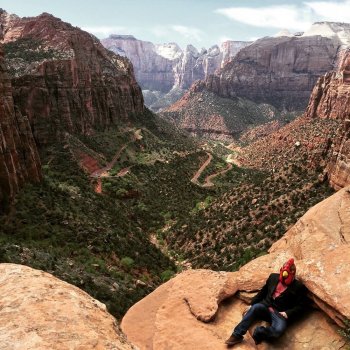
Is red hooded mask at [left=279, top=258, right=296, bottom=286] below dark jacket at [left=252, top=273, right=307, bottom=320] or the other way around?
the other way around

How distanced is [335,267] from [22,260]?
28177 millimetres

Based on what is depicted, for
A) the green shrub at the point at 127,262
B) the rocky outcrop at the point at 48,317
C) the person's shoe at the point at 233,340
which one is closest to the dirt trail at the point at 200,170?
the green shrub at the point at 127,262

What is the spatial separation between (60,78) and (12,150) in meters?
40.7

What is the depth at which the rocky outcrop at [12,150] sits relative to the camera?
152 ft

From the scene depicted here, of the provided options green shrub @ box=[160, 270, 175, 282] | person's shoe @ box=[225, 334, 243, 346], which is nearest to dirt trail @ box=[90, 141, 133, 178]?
green shrub @ box=[160, 270, 175, 282]

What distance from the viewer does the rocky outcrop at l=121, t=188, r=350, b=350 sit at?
44.9 feet

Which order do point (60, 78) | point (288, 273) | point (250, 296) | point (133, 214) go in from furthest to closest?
point (60, 78)
point (133, 214)
point (250, 296)
point (288, 273)

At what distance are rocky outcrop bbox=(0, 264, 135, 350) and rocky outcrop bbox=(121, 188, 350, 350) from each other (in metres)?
4.93

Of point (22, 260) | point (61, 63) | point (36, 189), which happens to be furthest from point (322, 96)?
point (22, 260)

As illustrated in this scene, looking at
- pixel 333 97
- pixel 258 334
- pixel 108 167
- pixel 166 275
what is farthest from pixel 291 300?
pixel 333 97

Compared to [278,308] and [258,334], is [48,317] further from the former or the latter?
[278,308]

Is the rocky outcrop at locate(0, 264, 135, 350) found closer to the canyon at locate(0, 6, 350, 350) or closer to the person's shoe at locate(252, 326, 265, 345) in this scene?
the canyon at locate(0, 6, 350, 350)

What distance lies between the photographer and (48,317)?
10.9m

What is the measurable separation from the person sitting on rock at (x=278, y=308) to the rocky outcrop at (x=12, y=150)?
124ft
